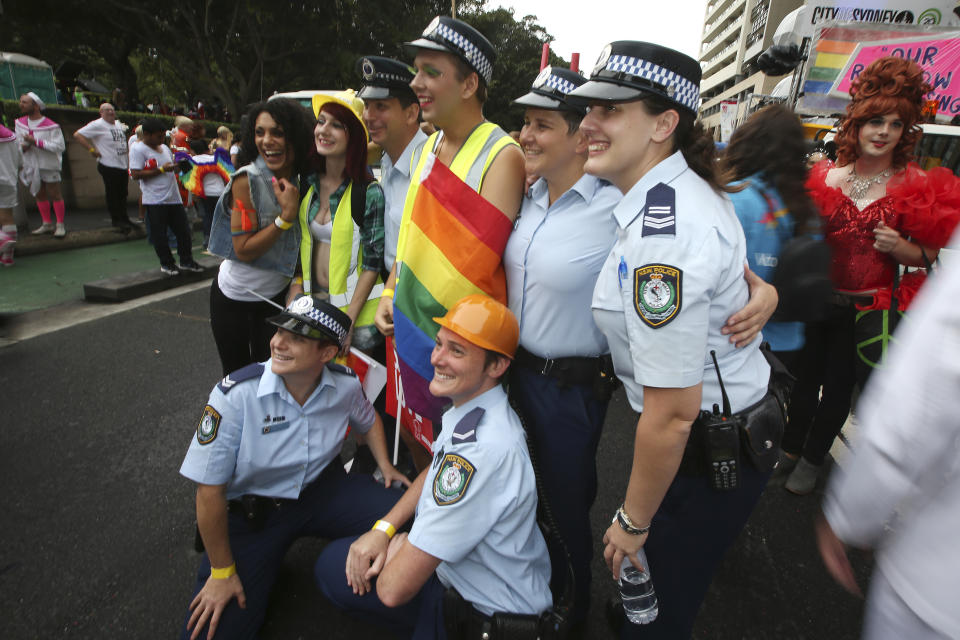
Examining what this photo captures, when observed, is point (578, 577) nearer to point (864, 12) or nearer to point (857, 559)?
point (857, 559)

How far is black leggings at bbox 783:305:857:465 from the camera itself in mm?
2627

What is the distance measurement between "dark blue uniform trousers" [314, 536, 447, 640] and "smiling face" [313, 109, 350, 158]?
173 cm

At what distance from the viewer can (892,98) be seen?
2303 millimetres

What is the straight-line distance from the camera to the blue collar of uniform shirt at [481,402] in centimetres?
164

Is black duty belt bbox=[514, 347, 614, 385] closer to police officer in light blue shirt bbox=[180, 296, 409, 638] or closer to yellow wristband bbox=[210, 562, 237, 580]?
police officer in light blue shirt bbox=[180, 296, 409, 638]

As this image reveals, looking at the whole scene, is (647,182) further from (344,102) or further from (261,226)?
(261,226)

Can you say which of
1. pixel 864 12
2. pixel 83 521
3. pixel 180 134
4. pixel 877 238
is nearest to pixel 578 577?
pixel 877 238

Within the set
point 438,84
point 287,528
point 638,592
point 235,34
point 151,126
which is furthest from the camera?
point 235,34

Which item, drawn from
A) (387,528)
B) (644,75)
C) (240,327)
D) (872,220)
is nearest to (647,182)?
(644,75)

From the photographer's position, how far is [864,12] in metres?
10.9

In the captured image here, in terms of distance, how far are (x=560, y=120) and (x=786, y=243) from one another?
84 cm

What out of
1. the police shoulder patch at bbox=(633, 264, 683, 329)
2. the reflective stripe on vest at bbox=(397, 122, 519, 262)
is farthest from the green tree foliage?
the police shoulder patch at bbox=(633, 264, 683, 329)

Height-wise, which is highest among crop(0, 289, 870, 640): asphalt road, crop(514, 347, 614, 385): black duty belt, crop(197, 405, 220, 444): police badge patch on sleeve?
crop(514, 347, 614, 385): black duty belt

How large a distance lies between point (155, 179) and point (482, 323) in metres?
6.07
